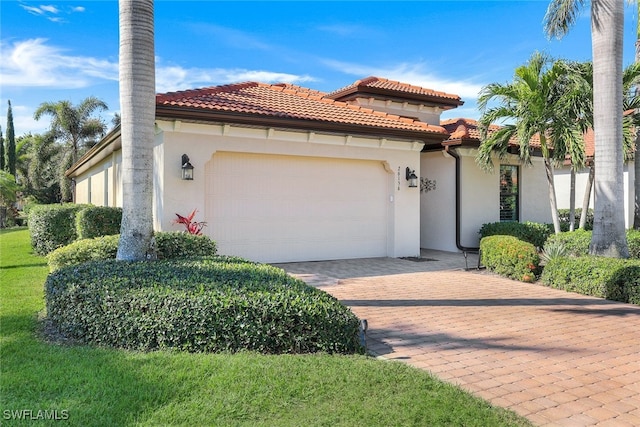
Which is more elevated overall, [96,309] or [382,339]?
[96,309]

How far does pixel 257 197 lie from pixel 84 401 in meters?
8.29

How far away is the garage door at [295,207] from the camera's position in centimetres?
1117

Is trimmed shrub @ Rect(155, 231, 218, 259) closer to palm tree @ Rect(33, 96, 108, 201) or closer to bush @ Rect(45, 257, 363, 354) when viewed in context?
bush @ Rect(45, 257, 363, 354)

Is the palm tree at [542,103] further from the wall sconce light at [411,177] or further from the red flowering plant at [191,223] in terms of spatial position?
the red flowering plant at [191,223]

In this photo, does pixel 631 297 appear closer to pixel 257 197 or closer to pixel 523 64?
pixel 523 64

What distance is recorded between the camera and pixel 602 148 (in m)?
9.26

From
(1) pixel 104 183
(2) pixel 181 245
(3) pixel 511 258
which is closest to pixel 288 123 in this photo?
(2) pixel 181 245

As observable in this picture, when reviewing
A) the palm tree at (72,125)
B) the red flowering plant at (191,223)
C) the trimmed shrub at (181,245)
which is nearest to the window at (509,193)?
the red flowering plant at (191,223)

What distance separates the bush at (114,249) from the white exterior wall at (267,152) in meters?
2.18

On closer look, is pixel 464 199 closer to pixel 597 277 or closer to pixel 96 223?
pixel 597 277

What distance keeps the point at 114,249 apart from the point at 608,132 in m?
9.45

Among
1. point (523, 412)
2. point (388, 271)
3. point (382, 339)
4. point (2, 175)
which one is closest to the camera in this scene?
point (523, 412)

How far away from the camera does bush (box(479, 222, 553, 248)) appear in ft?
45.5

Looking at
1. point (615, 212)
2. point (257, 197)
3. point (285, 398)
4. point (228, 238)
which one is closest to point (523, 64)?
point (615, 212)
